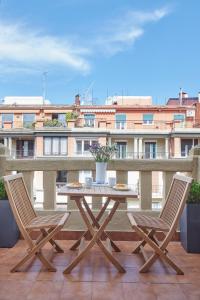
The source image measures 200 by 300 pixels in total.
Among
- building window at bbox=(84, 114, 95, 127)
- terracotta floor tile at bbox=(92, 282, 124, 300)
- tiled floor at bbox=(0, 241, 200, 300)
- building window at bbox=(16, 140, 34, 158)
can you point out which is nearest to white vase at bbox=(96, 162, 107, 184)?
tiled floor at bbox=(0, 241, 200, 300)

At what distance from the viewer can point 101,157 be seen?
362 cm

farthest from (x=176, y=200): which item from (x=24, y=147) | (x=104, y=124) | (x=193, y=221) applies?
(x=24, y=147)

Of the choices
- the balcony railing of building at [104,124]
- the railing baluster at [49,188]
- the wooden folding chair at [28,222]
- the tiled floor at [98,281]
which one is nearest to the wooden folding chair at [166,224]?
the tiled floor at [98,281]

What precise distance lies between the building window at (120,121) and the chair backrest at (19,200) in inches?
1009

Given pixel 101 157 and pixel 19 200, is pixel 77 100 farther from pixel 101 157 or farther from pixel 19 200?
pixel 19 200

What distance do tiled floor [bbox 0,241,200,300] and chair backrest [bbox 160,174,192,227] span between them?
1.39ft

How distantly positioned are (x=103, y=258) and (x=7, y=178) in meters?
1.16

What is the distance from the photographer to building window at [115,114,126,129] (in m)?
28.9

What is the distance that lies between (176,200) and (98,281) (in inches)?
39.1


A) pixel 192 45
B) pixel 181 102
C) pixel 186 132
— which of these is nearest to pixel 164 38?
pixel 192 45

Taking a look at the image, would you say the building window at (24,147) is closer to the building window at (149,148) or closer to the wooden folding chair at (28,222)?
the building window at (149,148)

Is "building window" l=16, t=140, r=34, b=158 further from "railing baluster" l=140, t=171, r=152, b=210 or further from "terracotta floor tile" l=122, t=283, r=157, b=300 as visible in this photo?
"terracotta floor tile" l=122, t=283, r=157, b=300

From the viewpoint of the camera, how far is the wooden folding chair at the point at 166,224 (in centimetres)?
293

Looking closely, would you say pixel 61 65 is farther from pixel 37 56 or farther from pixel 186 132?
pixel 186 132
